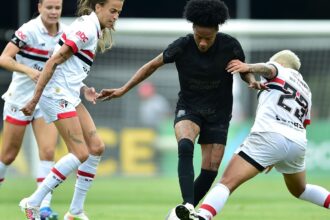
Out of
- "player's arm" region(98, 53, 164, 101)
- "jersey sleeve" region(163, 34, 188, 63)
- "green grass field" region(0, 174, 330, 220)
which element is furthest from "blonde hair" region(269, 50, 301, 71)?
"green grass field" region(0, 174, 330, 220)

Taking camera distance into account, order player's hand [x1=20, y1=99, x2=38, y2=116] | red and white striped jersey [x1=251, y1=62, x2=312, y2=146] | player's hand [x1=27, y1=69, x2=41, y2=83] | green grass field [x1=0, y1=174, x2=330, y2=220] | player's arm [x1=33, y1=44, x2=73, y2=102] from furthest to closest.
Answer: green grass field [x1=0, y1=174, x2=330, y2=220], player's hand [x1=27, y1=69, x2=41, y2=83], player's arm [x1=33, y1=44, x2=73, y2=102], player's hand [x1=20, y1=99, x2=38, y2=116], red and white striped jersey [x1=251, y1=62, x2=312, y2=146]

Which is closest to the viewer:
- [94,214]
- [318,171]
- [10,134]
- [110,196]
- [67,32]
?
[67,32]

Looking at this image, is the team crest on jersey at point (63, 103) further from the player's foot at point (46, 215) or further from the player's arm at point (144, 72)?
the player's foot at point (46, 215)

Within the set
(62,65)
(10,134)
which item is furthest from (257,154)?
(10,134)

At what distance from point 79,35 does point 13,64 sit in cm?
125

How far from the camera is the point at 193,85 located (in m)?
11.1

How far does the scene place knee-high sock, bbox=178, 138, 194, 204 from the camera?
10.6 meters

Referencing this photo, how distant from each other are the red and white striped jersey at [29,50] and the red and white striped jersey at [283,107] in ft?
9.66

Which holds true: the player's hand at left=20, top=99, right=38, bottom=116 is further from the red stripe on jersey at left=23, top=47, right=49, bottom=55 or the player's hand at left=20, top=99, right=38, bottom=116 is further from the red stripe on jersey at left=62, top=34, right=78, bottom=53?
the red stripe on jersey at left=23, top=47, right=49, bottom=55

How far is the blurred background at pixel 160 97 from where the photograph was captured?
74.0ft

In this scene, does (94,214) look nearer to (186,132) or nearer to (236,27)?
(186,132)

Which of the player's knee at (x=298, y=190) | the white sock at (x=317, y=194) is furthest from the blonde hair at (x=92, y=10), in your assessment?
the white sock at (x=317, y=194)

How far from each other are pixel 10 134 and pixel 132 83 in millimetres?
2219

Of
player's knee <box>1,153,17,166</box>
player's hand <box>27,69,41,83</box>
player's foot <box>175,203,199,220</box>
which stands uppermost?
player's hand <box>27,69,41,83</box>
